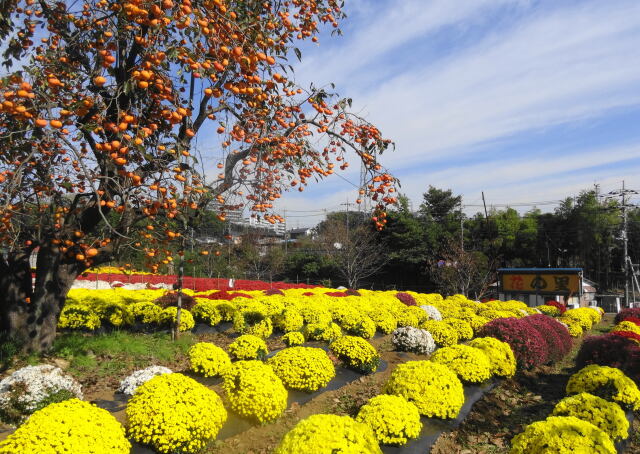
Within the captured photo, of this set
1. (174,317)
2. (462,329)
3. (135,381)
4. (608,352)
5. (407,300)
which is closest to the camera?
(135,381)

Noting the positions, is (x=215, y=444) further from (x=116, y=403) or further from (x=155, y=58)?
(x=155, y=58)

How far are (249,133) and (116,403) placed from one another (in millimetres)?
3695

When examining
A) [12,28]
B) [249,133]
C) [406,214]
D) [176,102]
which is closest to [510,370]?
[249,133]

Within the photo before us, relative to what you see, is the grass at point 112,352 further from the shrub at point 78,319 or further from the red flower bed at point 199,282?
the red flower bed at point 199,282

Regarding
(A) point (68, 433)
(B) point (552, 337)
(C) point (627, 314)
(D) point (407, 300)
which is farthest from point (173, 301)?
(C) point (627, 314)

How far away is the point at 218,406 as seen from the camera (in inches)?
169

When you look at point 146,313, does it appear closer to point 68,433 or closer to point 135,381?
point 135,381

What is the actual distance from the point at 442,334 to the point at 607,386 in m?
3.83

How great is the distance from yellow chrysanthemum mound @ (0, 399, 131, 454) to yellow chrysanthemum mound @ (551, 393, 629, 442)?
4.73 meters

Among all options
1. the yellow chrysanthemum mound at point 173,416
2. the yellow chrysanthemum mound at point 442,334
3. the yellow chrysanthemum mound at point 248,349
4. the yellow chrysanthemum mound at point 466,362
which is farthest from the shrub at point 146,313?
the yellow chrysanthemum mound at point 442,334

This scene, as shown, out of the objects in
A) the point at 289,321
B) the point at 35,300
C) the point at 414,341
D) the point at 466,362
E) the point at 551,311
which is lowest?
the point at 551,311

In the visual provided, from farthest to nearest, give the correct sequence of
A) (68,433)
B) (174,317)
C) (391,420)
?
(174,317)
(391,420)
(68,433)

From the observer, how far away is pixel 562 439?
3.89m

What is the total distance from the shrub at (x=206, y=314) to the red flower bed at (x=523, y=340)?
242 inches
